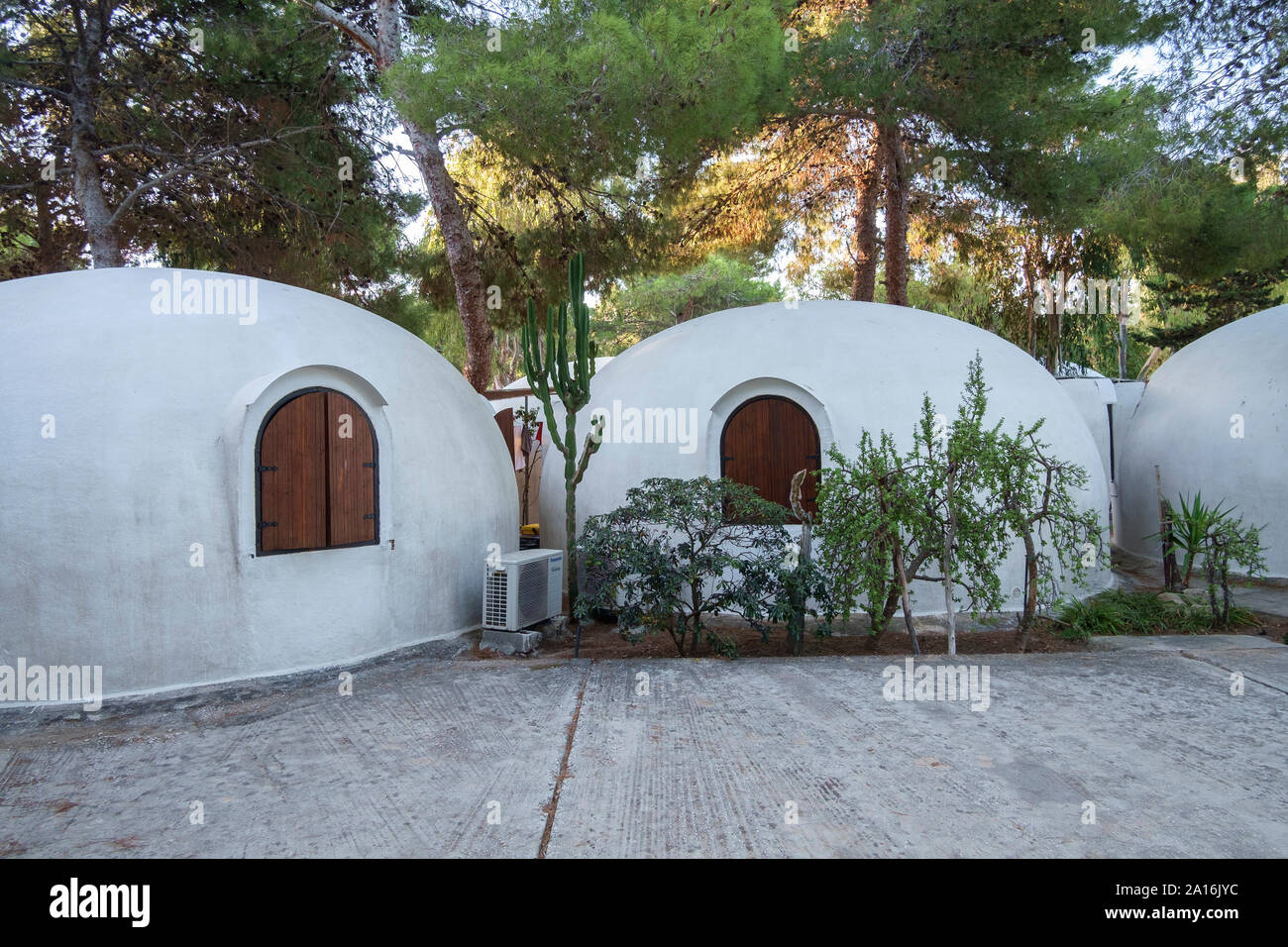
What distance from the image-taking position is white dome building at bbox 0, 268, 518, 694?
5.57m

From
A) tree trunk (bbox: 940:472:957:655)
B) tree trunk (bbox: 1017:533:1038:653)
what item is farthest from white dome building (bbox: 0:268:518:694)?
tree trunk (bbox: 1017:533:1038:653)

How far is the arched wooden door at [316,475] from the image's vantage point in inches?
239

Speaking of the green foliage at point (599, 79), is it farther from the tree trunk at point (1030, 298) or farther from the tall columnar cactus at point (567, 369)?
the tree trunk at point (1030, 298)

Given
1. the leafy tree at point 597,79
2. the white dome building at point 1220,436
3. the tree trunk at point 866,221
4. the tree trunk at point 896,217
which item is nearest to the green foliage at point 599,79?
the leafy tree at point 597,79

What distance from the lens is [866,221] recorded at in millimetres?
16000

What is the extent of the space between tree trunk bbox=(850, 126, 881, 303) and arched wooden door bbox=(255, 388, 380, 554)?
12051 mm

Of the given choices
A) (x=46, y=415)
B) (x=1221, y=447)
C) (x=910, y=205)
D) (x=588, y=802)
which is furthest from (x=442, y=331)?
(x=588, y=802)

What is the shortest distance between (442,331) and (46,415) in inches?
549

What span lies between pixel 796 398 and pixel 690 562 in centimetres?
241

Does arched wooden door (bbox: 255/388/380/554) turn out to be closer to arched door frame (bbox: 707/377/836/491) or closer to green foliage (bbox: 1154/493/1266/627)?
arched door frame (bbox: 707/377/836/491)

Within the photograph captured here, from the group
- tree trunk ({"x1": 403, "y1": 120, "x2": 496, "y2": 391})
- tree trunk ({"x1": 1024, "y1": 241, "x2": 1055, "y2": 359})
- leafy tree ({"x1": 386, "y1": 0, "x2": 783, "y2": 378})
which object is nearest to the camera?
leafy tree ({"x1": 386, "y1": 0, "x2": 783, "y2": 378})

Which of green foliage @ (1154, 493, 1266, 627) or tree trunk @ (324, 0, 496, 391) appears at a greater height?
tree trunk @ (324, 0, 496, 391)
